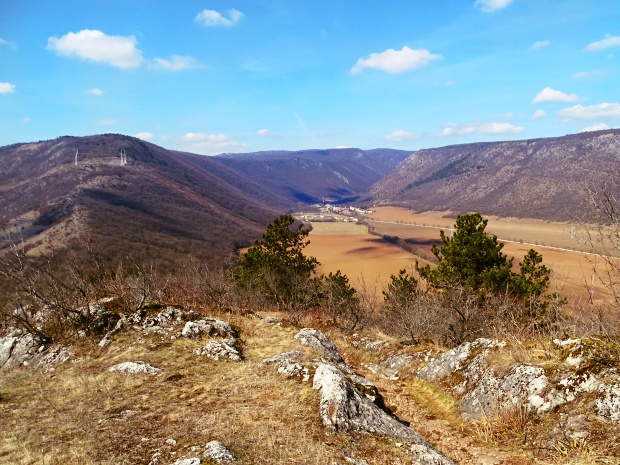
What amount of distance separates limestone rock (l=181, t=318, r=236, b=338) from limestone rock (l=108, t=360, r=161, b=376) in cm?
225

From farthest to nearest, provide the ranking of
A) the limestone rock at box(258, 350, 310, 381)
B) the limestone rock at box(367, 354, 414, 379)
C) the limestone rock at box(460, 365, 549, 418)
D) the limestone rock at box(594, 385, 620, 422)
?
the limestone rock at box(367, 354, 414, 379)
the limestone rock at box(258, 350, 310, 381)
the limestone rock at box(460, 365, 549, 418)
the limestone rock at box(594, 385, 620, 422)

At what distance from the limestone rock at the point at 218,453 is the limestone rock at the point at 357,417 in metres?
1.98

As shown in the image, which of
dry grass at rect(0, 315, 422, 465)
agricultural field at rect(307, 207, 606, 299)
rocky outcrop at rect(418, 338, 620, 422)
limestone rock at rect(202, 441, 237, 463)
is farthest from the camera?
agricultural field at rect(307, 207, 606, 299)

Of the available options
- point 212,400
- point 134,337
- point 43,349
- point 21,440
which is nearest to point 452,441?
point 212,400

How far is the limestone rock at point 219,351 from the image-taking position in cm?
1102

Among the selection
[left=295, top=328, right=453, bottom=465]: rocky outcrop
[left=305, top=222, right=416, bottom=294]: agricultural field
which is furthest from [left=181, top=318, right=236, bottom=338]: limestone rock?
[left=305, top=222, right=416, bottom=294]: agricultural field

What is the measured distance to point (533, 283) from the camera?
22203 mm

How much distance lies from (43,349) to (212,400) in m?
6.51

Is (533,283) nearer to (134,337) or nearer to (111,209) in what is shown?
(134,337)

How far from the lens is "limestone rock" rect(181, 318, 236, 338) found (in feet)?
40.9

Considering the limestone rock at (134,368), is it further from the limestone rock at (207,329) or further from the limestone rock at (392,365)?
the limestone rock at (392,365)

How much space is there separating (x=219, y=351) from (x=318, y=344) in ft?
10.6

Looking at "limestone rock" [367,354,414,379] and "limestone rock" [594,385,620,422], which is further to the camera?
"limestone rock" [367,354,414,379]

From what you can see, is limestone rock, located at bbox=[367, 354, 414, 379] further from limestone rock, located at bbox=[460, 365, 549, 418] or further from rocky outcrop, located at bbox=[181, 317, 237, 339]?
rocky outcrop, located at bbox=[181, 317, 237, 339]
